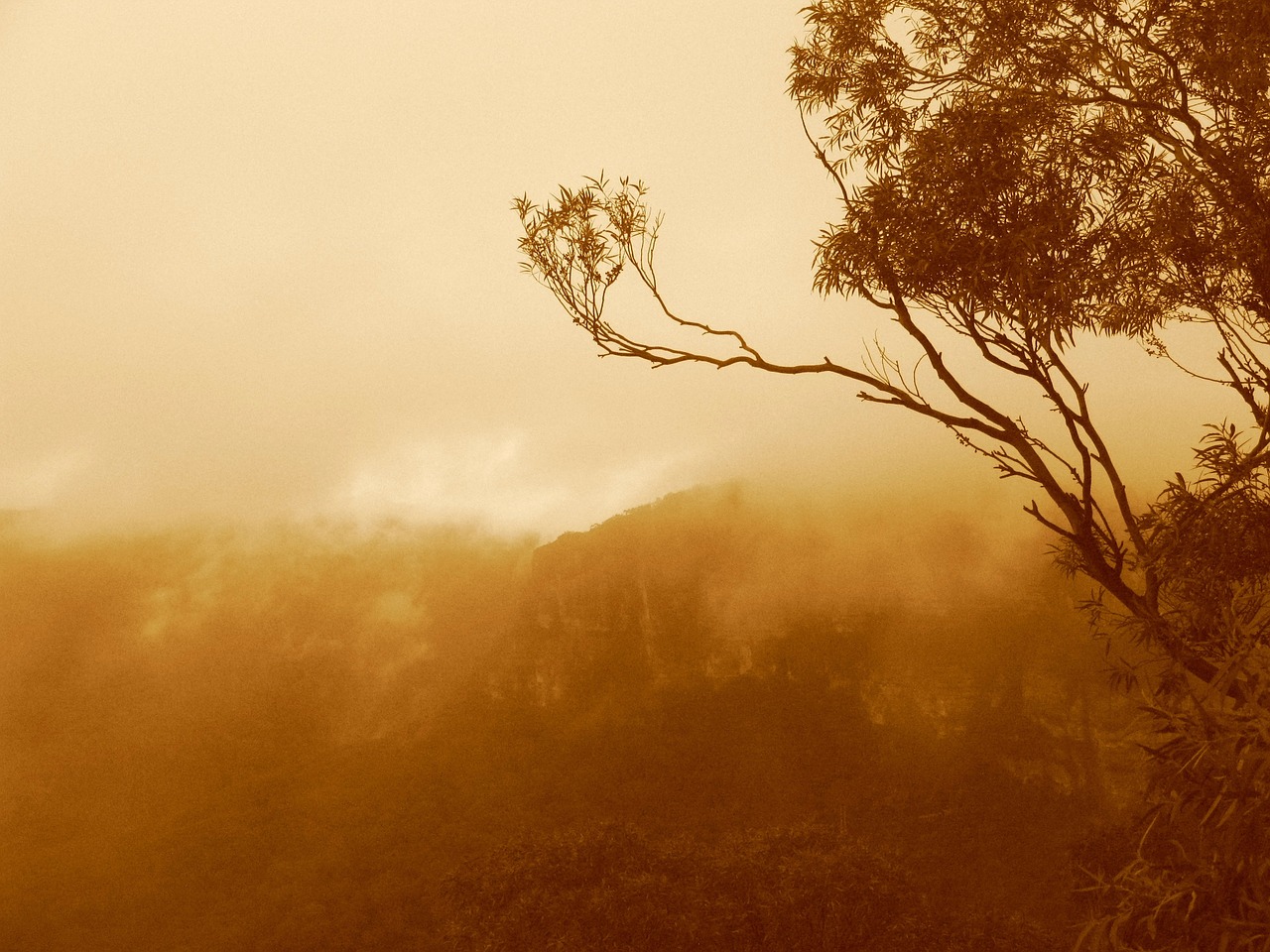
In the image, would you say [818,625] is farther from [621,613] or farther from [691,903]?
[691,903]

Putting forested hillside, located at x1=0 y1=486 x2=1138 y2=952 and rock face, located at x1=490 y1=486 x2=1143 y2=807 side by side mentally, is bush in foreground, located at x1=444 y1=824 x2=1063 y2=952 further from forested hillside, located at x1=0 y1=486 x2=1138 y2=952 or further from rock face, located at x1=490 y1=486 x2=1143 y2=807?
rock face, located at x1=490 y1=486 x2=1143 y2=807

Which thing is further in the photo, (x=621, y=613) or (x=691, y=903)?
(x=621, y=613)

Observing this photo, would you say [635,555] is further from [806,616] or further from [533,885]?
[533,885]

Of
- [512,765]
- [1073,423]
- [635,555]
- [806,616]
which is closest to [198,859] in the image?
[512,765]

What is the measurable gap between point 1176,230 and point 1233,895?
12.4 feet

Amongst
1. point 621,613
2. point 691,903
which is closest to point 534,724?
point 621,613

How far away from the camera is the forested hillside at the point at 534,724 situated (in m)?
73.5

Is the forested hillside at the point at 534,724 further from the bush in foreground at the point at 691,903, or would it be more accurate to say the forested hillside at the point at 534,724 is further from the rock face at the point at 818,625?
the bush in foreground at the point at 691,903

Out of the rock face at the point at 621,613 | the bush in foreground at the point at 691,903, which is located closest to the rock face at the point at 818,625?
the rock face at the point at 621,613

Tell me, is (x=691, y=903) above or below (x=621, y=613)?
below

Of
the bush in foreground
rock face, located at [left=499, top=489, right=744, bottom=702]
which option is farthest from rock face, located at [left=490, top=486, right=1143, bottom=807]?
the bush in foreground

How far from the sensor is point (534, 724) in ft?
374

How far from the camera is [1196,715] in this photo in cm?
386

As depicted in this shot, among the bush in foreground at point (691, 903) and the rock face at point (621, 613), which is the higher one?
the rock face at point (621, 613)
